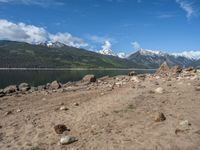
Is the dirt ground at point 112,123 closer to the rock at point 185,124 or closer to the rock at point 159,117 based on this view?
the rock at point 185,124

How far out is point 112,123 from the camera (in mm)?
15398

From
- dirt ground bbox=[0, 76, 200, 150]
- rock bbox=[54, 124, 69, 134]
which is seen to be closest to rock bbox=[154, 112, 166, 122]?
dirt ground bbox=[0, 76, 200, 150]

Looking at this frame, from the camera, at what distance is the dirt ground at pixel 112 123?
509 inches

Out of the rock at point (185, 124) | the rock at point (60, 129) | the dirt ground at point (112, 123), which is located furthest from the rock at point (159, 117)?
the rock at point (60, 129)

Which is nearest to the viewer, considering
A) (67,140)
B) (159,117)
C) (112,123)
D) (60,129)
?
(67,140)

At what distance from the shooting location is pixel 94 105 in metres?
19.4

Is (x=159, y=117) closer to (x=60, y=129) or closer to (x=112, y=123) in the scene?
Result: (x=112, y=123)

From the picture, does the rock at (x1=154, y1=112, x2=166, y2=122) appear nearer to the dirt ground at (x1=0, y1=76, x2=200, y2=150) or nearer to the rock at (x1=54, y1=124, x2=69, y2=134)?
the dirt ground at (x1=0, y1=76, x2=200, y2=150)

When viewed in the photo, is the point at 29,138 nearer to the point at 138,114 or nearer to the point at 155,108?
the point at 138,114

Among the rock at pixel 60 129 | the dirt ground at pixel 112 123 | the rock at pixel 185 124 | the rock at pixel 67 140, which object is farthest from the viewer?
the rock at pixel 185 124

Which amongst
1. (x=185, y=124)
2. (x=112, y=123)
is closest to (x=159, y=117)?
(x=185, y=124)

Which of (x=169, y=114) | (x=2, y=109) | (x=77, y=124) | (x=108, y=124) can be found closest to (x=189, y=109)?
(x=169, y=114)

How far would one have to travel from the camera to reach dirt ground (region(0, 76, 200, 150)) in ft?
42.4

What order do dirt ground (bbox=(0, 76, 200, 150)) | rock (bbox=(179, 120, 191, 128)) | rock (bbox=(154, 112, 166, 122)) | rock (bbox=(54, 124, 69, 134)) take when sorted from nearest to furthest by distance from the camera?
dirt ground (bbox=(0, 76, 200, 150)) < rock (bbox=(54, 124, 69, 134)) < rock (bbox=(179, 120, 191, 128)) < rock (bbox=(154, 112, 166, 122))
